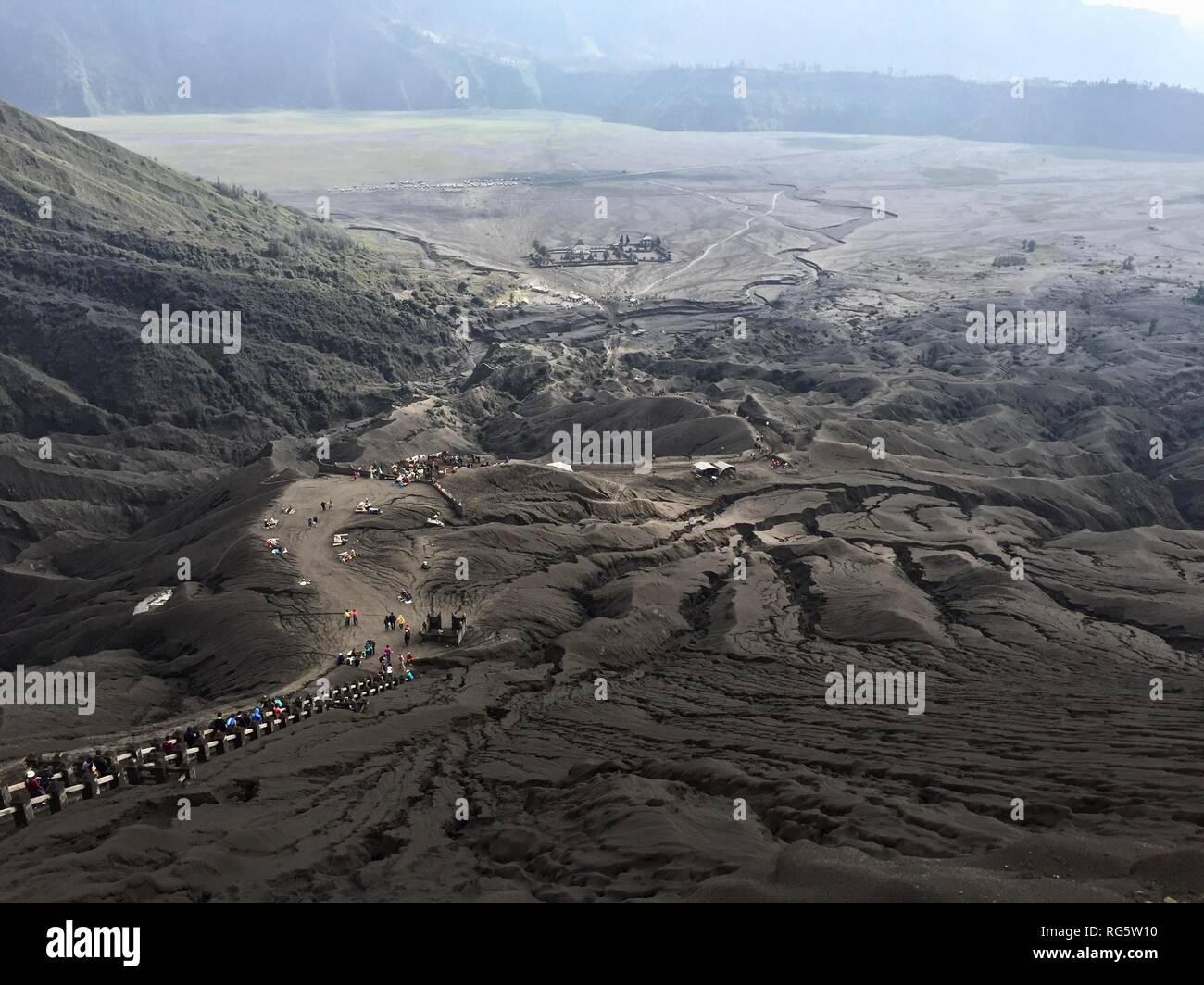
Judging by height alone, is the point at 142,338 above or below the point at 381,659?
above

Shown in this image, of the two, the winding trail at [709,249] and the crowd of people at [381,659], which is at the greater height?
the winding trail at [709,249]

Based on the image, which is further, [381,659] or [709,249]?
[709,249]

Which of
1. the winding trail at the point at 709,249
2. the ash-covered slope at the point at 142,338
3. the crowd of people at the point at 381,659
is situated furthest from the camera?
the winding trail at the point at 709,249

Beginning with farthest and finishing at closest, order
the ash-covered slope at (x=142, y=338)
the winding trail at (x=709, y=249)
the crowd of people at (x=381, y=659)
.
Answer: the winding trail at (x=709, y=249) → the ash-covered slope at (x=142, y=338) → the crowd of people at (x=381, y=659)

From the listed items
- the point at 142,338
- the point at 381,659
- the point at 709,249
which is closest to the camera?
the point at 381,659

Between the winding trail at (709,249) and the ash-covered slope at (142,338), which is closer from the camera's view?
the ash-covered slope at (142,338)

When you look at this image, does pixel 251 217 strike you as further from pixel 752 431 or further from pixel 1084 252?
pixel 1084 252

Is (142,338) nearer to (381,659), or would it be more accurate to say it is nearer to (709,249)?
(381,659)

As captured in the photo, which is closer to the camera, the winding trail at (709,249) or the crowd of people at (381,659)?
the crowd of people at (381,659)

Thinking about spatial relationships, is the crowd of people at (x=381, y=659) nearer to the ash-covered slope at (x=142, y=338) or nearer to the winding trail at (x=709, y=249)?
the ash-covered slope at (x=142, y=338)

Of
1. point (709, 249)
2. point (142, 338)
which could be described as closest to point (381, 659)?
point (142, 338)

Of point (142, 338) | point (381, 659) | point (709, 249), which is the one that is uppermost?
point (709, 249)

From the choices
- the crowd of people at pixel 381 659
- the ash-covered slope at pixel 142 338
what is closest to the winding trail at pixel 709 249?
the ash-covered slope at pixel 142 338
